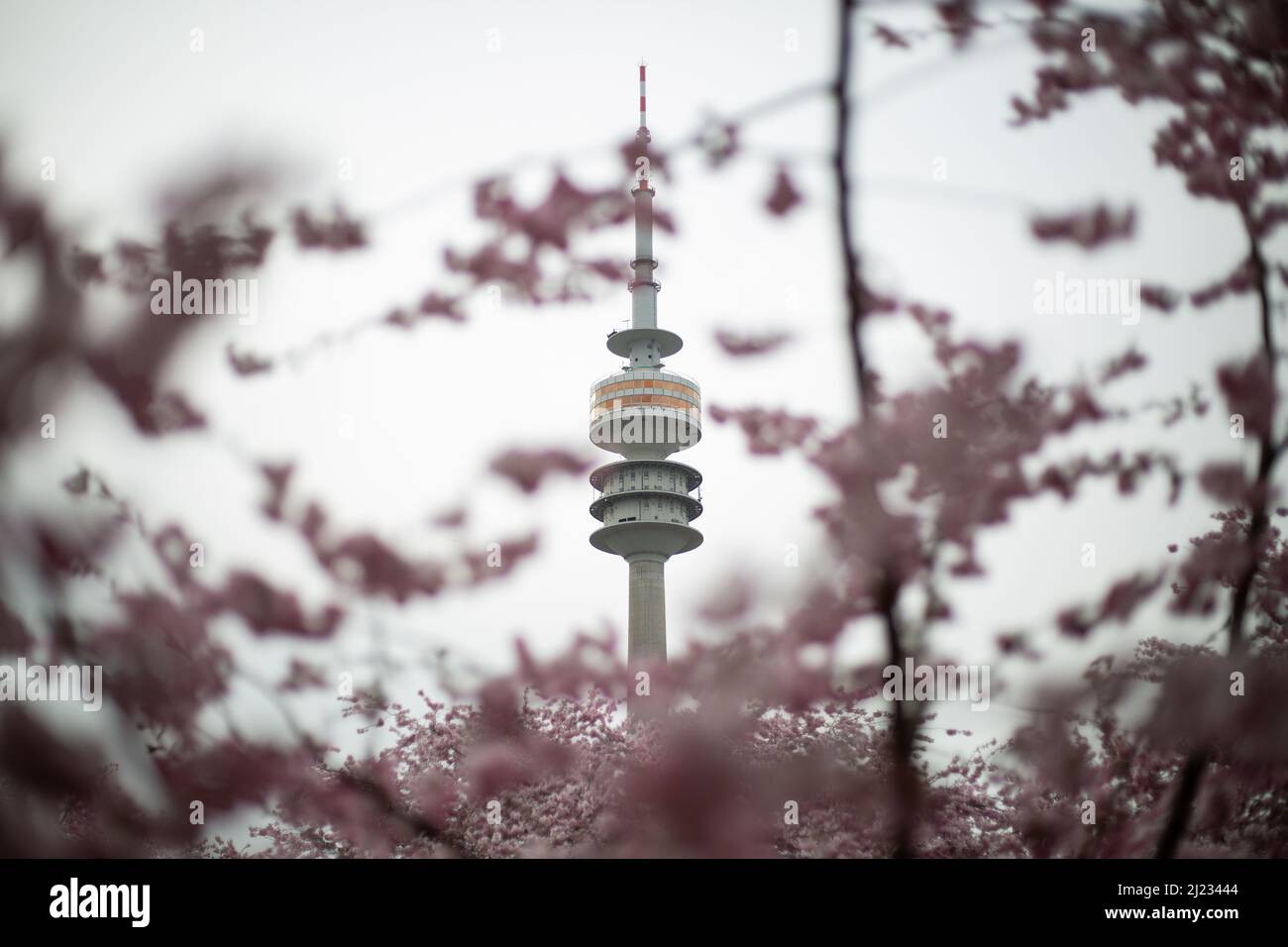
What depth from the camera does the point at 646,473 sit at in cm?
5312

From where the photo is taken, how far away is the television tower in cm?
5291

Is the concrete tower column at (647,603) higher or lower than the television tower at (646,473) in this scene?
lower

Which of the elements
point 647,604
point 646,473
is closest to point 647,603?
point 647,604

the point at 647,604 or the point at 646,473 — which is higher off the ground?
the point at 646,473

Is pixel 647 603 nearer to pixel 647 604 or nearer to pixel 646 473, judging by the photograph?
pixel 647 604

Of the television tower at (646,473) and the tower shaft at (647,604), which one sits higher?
the television tower at (646,473)

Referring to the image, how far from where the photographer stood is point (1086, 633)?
170 inches

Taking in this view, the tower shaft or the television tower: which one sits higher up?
the television tower

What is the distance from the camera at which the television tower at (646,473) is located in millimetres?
52906

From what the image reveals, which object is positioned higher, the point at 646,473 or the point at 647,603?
the point at 646,473

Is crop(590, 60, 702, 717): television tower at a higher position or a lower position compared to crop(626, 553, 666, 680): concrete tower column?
higher

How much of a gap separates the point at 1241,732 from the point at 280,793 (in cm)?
418
